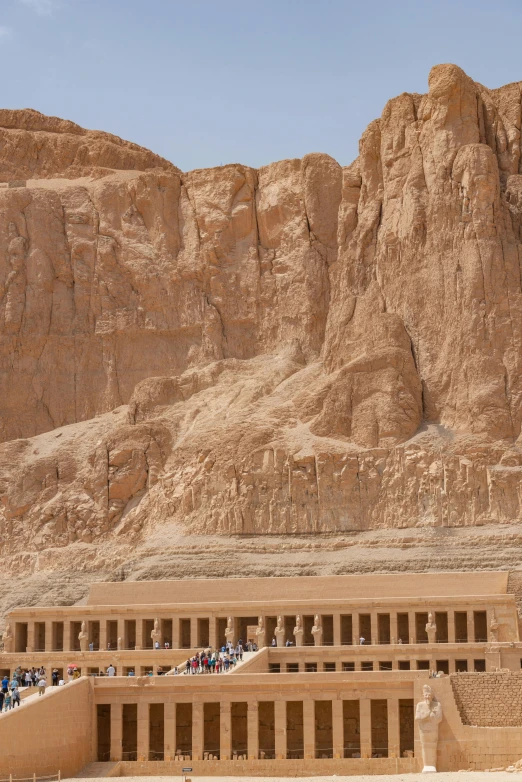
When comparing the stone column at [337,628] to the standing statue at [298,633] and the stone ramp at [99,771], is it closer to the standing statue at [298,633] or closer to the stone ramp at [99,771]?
the standing statue at [298,633]

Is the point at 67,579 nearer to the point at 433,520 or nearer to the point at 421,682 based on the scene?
the point at 433,520

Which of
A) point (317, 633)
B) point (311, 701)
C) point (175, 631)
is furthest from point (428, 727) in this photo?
point (175, 631)

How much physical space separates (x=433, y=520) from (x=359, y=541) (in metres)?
4.37

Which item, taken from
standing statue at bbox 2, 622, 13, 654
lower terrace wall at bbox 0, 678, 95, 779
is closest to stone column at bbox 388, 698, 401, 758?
lower terrace wall at bbox 0, 678, 95, 779

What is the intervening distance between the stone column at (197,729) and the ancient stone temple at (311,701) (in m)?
0.04

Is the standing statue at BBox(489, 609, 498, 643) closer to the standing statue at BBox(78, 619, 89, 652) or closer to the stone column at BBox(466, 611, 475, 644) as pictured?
the stone column at BBox(466, 611, 475, 644)

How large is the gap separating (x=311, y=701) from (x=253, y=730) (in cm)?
253

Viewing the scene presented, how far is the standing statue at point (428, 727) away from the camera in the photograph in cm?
6100

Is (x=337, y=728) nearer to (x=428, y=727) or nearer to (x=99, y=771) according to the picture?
(x=428, y=727)

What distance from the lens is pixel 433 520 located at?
305 feet

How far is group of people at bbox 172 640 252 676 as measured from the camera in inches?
2712

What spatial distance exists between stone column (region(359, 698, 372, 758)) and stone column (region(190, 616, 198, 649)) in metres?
19.6

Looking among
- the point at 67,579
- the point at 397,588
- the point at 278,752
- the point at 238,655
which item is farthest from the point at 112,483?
the point at 278,752

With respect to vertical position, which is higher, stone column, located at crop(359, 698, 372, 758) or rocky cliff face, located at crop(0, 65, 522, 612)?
rocky cliff face, located at crop(0, 65, 522, 612)
